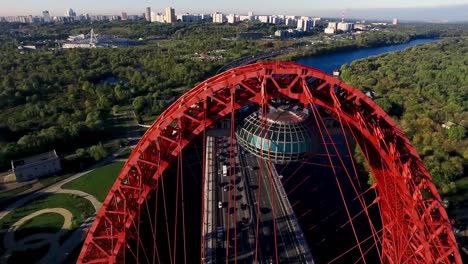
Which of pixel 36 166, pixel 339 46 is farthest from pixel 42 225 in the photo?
pixel 339 46

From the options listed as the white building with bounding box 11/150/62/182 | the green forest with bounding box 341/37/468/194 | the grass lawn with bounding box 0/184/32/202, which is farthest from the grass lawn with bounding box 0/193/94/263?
the green forest with bounding box 341/37/468/194

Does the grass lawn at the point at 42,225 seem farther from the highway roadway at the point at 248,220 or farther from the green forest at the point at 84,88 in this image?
the highway roadway at the point at 248,220

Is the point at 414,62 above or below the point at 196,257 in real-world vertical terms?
above

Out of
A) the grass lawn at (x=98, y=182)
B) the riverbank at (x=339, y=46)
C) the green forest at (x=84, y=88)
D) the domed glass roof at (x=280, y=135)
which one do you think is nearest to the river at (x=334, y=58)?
the riverbank at (x=339, y=46)

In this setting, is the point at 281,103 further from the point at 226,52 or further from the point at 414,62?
the point at 226,52

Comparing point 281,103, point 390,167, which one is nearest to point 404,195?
point 390,167

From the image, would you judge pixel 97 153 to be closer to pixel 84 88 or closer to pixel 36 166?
pixel 36 166
